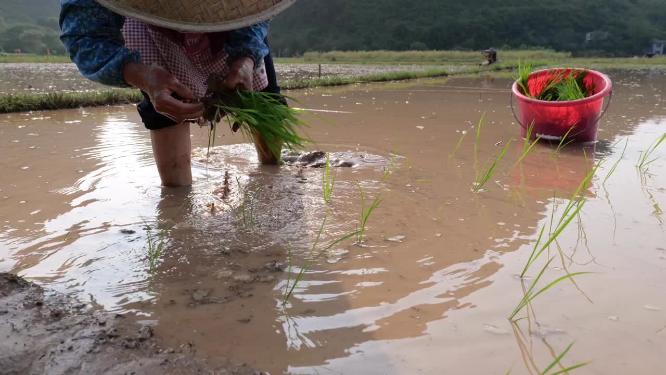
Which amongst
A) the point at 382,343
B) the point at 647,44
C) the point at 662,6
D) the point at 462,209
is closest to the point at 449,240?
the point at 462,209

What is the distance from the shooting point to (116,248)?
1.56m

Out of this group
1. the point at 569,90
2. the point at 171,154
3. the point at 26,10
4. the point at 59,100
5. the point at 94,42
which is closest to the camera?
the point at 94,42

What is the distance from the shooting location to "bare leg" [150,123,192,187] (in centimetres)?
222

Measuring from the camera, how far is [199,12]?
60.0 inches

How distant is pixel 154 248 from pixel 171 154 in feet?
2.52

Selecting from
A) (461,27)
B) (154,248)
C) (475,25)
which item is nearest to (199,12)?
(154,248)

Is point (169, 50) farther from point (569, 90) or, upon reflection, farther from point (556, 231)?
point (569, 90)

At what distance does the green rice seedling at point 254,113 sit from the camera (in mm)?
1891

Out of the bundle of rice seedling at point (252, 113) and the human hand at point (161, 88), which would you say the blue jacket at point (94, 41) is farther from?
the bundle of rice seedling at point (252, 113)

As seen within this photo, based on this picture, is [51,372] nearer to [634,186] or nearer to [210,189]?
[210,189]

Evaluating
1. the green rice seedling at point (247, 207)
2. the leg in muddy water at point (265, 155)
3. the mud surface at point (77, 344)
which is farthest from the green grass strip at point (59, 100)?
the mud surface at point (77, 344)

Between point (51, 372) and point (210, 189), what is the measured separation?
1327mm

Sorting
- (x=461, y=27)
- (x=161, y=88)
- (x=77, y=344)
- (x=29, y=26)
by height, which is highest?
(x=29, y=26)

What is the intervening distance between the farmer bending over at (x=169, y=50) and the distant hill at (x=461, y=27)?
32.1 meters
